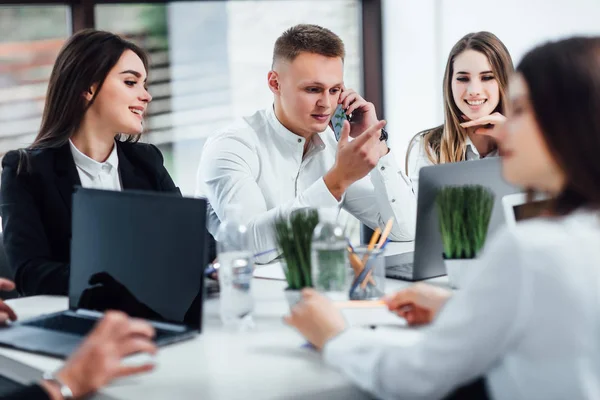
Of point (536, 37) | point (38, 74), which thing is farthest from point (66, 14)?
point (536, 37)

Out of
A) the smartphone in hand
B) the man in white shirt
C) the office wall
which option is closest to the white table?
the man in white shirt

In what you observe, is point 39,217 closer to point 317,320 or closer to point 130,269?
point 130,269

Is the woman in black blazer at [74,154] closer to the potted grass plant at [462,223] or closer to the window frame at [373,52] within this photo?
the potted grass plant at [462,223]

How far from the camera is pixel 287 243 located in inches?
60.4

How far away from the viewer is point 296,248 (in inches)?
60.2

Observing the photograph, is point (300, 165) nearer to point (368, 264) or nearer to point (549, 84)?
point (368, 264)

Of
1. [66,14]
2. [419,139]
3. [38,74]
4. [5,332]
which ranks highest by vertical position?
[66,14]

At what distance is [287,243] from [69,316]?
493 mm

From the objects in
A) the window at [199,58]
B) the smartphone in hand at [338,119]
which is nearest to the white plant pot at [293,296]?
the smartphone in hand at [338,119]

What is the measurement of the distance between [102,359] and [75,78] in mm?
1247

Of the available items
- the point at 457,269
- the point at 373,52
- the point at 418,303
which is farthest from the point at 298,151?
the point at 373,52

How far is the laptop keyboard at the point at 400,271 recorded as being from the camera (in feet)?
6.32

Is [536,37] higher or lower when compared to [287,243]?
higher

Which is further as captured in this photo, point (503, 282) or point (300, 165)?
point (300, 165)
